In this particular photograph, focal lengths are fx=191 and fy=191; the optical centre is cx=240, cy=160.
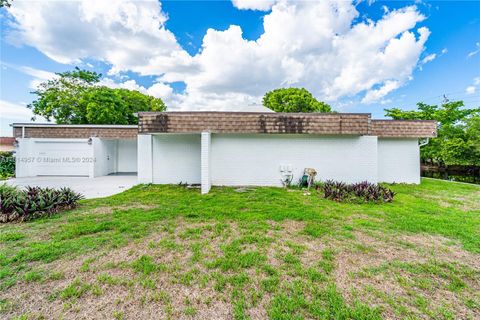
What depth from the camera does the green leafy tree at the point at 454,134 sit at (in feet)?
36.6

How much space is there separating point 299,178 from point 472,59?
15.5 m

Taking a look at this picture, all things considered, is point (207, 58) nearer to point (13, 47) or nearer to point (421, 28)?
point (13, 47)

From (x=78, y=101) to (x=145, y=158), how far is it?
15664 mm

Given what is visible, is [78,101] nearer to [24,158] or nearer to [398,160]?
[24,158]

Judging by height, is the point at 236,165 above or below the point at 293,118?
below

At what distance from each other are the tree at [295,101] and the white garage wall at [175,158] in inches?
745

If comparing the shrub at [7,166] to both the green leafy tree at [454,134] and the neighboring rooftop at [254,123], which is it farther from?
the green leafy tree at [454,134]

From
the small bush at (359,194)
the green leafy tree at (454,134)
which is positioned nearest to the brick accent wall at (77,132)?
the small bush at (359,194)

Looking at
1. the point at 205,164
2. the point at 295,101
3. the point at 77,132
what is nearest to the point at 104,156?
the point at 77,132

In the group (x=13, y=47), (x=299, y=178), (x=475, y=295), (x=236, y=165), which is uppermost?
(x=13, y=47)

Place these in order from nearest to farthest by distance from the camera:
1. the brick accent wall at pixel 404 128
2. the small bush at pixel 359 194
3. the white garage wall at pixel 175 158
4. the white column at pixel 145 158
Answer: the small bush at pixel 359 194 → the white column at pixel 145 158 → the white garage wall at pixel 175 158 → the brick accent wall at pixel 404 128

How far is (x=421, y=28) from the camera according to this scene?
37.1 feet

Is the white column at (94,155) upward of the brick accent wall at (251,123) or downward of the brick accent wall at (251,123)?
downward

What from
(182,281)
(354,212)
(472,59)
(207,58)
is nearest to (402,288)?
(182,281)
